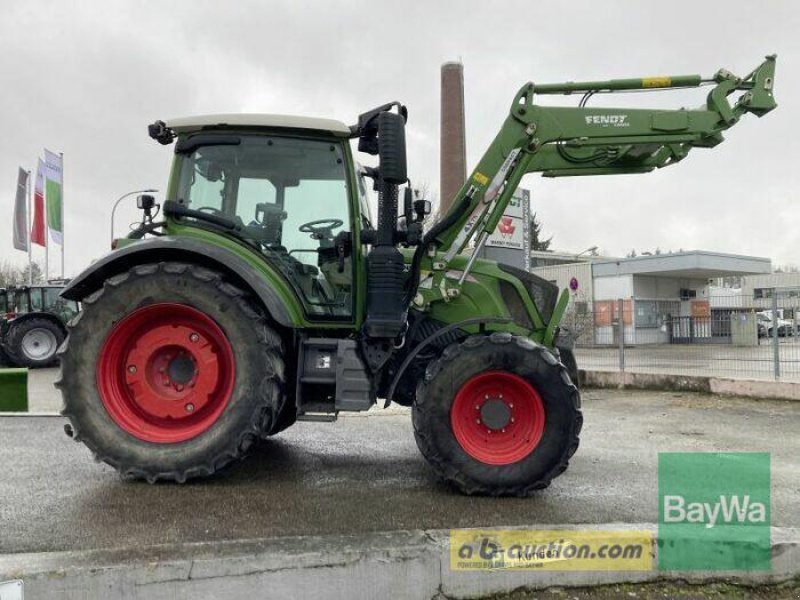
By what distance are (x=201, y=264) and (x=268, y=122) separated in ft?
3.63

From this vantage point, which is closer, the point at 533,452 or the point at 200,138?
the point at 533,452

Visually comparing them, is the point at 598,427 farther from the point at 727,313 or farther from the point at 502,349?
the point at 727,313

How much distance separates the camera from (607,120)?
4680 millimetres

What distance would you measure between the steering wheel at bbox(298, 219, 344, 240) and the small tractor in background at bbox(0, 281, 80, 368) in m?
14.0

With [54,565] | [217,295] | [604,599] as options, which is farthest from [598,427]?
[54,565]

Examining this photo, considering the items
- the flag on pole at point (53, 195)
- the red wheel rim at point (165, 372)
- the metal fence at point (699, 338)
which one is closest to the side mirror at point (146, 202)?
the red wheel rim at point (165, 372)

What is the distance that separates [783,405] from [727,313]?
2.94 metres

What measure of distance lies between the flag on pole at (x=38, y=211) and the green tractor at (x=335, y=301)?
25353mm

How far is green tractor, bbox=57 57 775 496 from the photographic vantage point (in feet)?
13.3

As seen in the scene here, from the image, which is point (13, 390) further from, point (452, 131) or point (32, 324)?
A: point (452, 131)

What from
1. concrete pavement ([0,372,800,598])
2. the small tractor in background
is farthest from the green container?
the small tractor in background

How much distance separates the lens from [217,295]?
4125mm

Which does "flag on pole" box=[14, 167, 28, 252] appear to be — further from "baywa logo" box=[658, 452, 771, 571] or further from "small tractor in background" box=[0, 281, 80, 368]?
"baywa logo" box=[658, 452, 771, 571]
